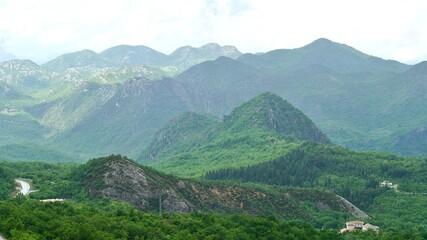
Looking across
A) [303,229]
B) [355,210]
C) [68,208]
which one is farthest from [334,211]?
[68,208]

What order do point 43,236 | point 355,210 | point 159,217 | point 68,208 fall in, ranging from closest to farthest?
point 43,236, point 68,208, point 159,217, point 355,210

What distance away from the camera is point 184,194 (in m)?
167

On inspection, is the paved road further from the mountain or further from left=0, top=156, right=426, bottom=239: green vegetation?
A: the mountain

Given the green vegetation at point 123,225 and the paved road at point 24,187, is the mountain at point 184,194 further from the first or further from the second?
the paved road at point 24,187

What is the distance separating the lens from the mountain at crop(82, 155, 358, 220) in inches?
5945

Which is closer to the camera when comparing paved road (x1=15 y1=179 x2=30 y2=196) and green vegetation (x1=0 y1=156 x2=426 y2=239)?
green vegetation (x1=0 y1=156 x2=426 y2=239)

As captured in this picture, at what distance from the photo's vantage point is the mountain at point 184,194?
151 m

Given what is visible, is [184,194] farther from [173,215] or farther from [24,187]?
[173,215]

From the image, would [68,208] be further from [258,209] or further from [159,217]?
[258,209]

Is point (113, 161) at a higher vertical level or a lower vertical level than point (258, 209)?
higher

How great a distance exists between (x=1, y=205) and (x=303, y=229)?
56794 millimetres

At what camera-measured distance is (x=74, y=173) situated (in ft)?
532

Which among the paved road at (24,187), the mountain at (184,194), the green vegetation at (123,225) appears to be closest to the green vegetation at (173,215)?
the green vegetation at (123,225)

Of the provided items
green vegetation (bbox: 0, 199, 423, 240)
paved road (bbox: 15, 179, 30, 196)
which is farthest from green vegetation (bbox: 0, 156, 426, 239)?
paved road (bbox: 15, 179, 30, 196)
